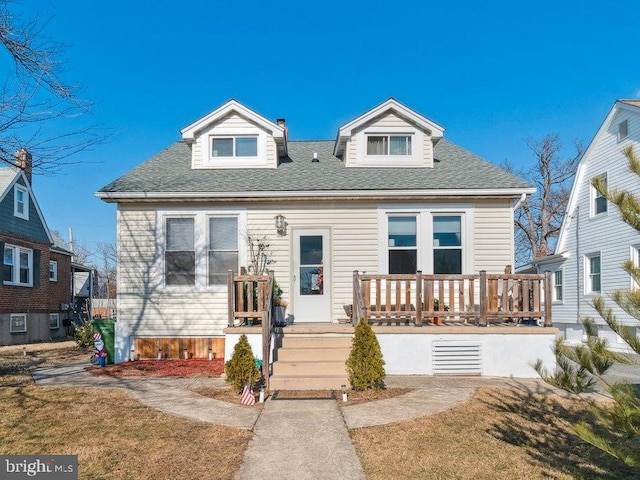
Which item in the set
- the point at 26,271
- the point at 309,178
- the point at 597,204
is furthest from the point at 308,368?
the point at 26,271

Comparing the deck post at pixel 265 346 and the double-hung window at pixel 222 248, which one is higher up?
the double-hung window at pixel 222 248

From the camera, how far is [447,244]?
9.70 meters

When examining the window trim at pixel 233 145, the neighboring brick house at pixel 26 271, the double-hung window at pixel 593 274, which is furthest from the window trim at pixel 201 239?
the double-hung window at pixel 593 274

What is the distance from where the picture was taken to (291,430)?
5031 mm

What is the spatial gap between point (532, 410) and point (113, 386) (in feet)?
20.6

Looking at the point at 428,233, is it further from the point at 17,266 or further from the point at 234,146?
the point at 17,266

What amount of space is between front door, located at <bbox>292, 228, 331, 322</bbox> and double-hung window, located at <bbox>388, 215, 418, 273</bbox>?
1.41 metres

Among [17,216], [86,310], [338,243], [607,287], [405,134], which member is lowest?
[86,310]

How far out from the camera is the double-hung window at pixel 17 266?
15.5 meters

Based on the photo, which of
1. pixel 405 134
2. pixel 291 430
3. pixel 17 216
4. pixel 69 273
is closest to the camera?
pixel 291 430

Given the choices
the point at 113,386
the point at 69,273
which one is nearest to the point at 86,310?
the point at 69,273

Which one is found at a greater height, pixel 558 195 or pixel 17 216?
pixel 558 195

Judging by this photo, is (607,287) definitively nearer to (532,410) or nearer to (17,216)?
(532,410)

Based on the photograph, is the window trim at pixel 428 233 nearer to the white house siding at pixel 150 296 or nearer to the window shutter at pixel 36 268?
the white house siding at pixel 150 296
